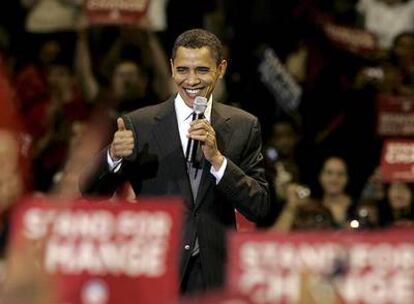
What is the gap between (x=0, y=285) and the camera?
3379mm

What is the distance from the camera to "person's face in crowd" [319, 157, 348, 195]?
8.04 meters

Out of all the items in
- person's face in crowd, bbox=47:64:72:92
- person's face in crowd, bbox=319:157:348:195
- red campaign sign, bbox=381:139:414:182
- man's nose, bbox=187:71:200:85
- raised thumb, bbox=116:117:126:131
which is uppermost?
man's nose, bbox=187:71:200:85

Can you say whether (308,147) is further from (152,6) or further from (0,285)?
(0,285)

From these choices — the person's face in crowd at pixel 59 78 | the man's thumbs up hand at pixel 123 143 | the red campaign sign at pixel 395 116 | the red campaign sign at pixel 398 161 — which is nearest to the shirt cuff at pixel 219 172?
the man's thumbs up hand at pixel 123 143

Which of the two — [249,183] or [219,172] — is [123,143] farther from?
[249,183]

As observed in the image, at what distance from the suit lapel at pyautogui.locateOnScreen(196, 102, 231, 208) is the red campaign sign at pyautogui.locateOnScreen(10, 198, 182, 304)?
1.52 meters

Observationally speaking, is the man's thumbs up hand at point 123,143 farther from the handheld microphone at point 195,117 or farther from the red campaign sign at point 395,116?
the red campaign sign at point 395,116

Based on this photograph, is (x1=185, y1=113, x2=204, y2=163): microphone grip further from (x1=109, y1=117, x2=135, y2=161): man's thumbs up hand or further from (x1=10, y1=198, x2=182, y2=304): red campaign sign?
(x1=10, y1=198, x2=182, y2=304): red campaign sign

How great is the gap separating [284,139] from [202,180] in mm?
4077

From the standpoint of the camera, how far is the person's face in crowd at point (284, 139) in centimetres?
897

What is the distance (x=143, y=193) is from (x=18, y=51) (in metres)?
5.33

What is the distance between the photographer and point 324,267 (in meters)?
3.34

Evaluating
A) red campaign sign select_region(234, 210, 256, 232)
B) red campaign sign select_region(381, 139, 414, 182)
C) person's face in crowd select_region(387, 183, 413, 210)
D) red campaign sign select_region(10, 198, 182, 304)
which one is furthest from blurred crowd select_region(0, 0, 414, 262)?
red campaign sign select_region(10, 198, 182, 304)

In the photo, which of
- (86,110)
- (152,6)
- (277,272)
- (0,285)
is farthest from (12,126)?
(152,6)
